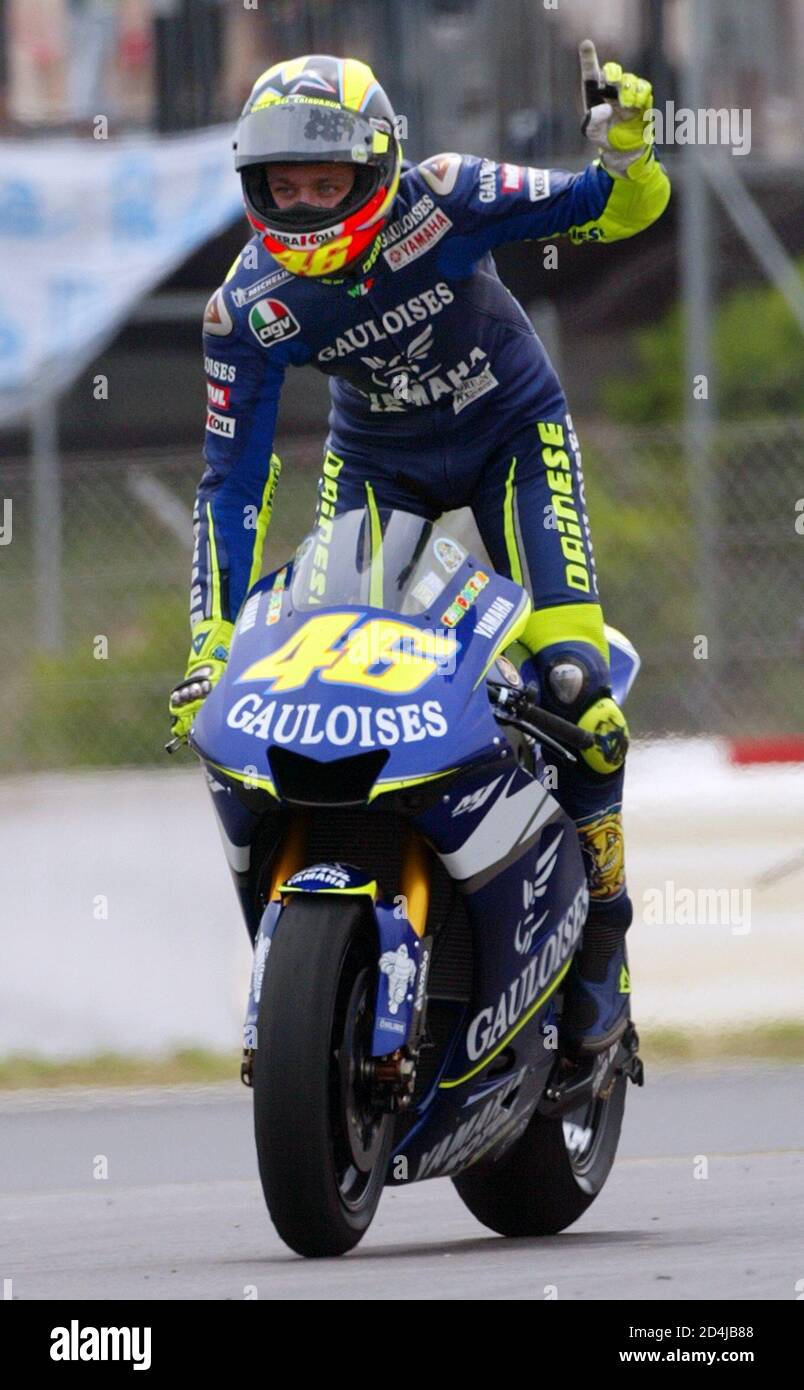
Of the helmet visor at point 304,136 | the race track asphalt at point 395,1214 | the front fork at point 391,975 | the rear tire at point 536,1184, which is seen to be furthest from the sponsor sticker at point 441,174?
the race track asphalt at point 395,1214

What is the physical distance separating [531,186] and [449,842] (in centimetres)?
137

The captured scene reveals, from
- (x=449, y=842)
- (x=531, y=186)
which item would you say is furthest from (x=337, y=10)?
(x=449, y=842)

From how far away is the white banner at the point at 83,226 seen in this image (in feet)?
41.5

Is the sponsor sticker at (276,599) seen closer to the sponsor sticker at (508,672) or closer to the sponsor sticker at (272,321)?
the sponsor sticker at (508,672)

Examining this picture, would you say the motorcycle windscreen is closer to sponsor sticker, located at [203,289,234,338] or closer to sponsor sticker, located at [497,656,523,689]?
sponsor sticker, located at [497,656,523,689]

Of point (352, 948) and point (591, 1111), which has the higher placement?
point (352, 948)

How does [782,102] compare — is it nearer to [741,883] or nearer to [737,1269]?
[741,883]

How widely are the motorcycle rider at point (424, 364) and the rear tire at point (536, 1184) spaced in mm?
238

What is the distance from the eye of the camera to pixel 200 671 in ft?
15.8

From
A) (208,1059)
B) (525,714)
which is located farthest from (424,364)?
(208,1059)

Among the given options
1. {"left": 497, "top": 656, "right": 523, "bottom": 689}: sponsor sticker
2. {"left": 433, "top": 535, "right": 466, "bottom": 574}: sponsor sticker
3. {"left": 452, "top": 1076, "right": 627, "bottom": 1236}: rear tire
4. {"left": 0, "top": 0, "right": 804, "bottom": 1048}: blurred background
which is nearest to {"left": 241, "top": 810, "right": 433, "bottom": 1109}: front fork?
{"left": 497, "top": 656, "right": 523, "bottom": 689}: sponsor sticker

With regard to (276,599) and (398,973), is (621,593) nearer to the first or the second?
(276,599)

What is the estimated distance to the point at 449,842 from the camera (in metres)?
4.34

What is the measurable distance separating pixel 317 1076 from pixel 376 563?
3.35 ft
